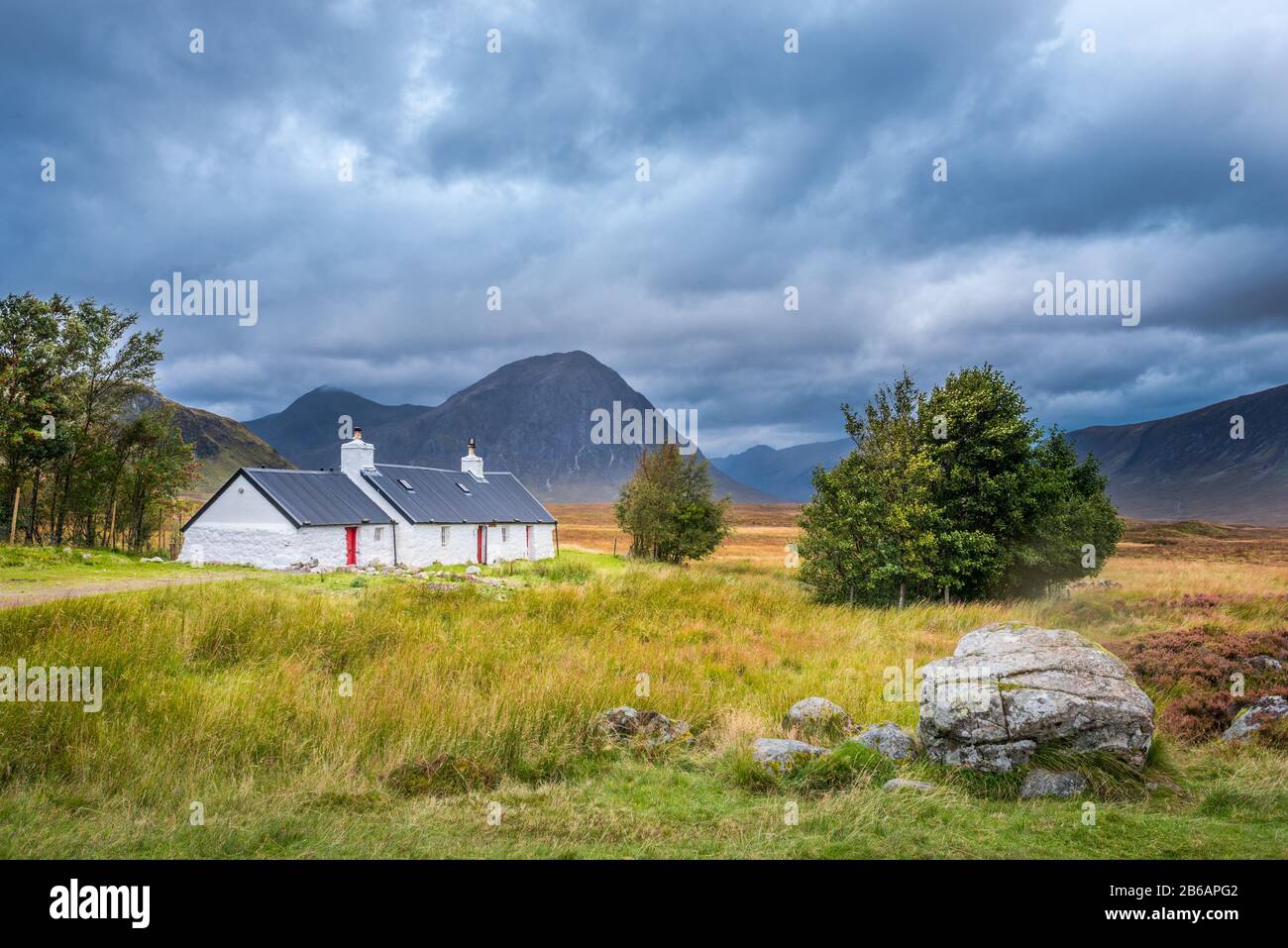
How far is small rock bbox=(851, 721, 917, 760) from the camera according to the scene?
9141mm

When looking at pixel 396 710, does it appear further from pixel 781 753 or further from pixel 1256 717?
pixel 1256 717

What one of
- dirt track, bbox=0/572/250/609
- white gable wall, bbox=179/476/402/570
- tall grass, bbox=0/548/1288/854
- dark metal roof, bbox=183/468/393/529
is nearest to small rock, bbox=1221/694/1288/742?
tall grass, bbox=0/548/1288/854

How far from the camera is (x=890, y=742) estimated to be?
9297 millimetres

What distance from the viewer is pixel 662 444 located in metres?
52.5

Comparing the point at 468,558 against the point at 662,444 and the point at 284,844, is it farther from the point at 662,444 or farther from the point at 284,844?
the point at 284,844

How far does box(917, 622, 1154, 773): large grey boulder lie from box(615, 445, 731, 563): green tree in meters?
41.6

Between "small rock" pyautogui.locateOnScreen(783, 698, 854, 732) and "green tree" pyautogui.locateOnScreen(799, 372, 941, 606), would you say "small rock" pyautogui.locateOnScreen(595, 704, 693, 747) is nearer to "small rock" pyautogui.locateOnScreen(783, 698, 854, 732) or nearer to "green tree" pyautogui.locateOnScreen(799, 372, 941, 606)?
"small rock" pyautogui.locateOnScreen(783, 698, 854, 732)

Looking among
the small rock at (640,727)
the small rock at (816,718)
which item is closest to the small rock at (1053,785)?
the small rock at (816,718)

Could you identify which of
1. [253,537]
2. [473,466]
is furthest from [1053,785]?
[473,466]

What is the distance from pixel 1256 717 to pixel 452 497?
43891 mm

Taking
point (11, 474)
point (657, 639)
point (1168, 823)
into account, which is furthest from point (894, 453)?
point (11, 474)

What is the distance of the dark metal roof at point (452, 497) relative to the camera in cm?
4372

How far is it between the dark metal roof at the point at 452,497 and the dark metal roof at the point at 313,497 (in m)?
1.58
